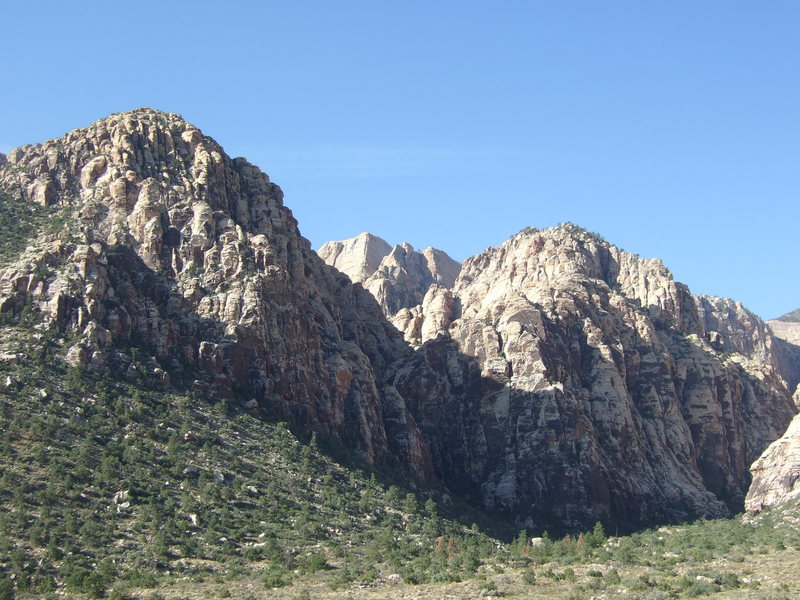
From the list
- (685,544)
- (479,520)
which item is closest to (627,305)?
(479,520)

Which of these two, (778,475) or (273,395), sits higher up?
(273,395)

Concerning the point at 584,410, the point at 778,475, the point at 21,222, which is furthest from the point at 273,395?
the point at 778,475

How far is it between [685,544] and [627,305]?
87326 millimetres

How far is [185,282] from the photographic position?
14062cm

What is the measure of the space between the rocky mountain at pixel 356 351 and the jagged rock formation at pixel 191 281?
289 mm

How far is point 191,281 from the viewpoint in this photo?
140625 millimetres

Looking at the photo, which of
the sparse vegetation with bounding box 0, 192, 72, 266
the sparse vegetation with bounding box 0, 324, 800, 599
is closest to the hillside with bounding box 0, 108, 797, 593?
the sparse vegetation with bounding box 0, 324, 800, 599

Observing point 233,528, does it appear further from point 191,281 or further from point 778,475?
point 778,475

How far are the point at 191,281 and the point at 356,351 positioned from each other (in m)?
29.5

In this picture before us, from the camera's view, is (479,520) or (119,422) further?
(479,520)

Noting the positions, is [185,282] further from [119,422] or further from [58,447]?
[58,447]

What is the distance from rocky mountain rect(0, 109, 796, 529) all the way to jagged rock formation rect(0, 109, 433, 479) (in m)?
0.29

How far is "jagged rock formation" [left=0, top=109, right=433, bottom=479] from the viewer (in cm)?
12825

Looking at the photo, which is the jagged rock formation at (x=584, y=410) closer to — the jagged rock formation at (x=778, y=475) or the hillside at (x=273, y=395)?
the hillside at (x=273, y=395)
